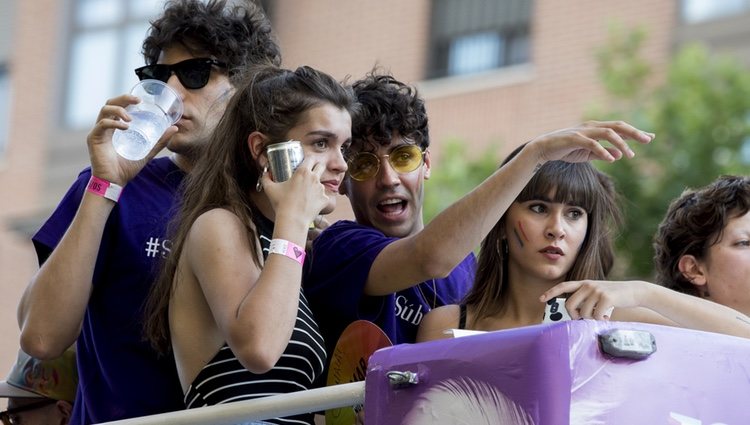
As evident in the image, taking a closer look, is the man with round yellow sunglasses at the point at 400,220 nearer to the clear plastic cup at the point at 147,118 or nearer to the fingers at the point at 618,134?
the fingers at the point at 618,134

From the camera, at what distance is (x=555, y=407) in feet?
8.74

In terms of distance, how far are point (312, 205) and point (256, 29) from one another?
1241 mm

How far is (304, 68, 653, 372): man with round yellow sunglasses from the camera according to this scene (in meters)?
3.46

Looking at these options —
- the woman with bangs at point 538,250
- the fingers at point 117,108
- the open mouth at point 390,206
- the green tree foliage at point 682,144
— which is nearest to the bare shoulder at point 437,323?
the woman with bangs at point 538,250

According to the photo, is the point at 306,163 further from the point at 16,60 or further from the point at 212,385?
the point at 16,60

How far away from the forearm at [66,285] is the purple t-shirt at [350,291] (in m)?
0.61

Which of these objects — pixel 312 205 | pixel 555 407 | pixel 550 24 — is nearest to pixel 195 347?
pixel 312 205

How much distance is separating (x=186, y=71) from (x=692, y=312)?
1659 mm

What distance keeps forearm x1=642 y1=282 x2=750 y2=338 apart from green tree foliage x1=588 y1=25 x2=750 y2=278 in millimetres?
5220

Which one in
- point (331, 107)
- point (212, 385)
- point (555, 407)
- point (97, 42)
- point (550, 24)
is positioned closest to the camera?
point (555, 407)

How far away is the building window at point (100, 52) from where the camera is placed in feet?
56.9

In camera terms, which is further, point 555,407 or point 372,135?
point 372,135

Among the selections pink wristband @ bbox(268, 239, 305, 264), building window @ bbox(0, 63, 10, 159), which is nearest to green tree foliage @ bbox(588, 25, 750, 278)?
pink wristband @ bbox(268, 239, 305, 264)

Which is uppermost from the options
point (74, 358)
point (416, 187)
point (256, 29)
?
point (256, 29)
